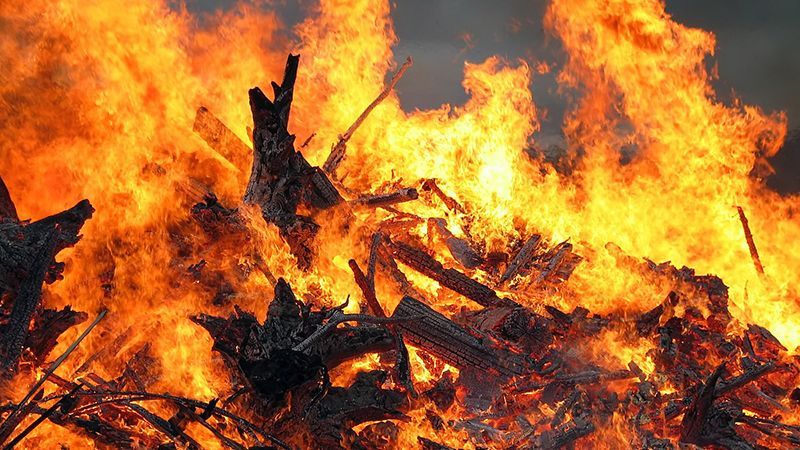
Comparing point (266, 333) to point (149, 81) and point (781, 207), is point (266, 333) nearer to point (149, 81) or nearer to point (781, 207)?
point (149, 81)

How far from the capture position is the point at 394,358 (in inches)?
251

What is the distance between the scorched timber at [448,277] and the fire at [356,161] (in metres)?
0.25

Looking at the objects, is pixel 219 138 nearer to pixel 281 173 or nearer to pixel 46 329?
pixel 281 173

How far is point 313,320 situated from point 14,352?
8.68ft

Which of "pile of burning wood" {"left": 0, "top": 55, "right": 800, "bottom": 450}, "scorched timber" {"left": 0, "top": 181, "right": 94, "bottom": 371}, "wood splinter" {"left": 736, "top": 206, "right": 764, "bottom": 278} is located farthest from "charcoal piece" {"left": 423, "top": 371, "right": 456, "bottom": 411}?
"wood splinter" {"left": 736, "top": 206, "right": 764, "bottom": 278}

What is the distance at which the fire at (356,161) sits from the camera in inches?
270

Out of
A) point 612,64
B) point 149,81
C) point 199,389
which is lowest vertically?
point 199,389

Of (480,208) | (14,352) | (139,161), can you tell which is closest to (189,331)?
(14,352)

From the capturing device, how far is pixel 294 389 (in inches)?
171

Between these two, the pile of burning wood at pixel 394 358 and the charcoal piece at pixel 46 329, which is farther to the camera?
the charcoal piece at pixel 46 329

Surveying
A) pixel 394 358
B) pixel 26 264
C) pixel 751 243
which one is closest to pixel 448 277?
pixel 394 358

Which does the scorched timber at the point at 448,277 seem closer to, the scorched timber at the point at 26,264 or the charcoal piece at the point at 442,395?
the charcoal piece at the point at 442,395

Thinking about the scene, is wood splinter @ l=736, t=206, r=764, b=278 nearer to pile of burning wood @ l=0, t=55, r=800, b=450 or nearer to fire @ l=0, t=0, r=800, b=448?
fire @ l=0, t=0, r=800, b=448

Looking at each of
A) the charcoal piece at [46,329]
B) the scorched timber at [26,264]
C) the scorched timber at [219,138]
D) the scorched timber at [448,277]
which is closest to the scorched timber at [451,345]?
the scorched timber at [448,277]
